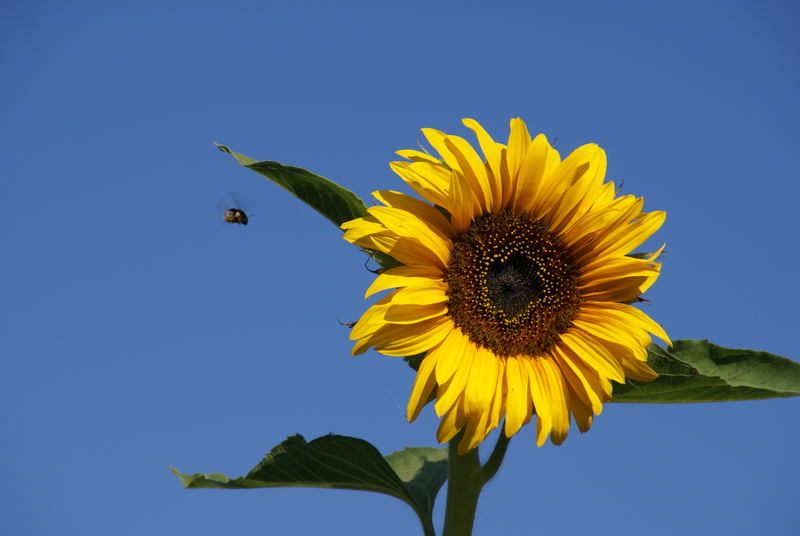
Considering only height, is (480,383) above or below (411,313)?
below

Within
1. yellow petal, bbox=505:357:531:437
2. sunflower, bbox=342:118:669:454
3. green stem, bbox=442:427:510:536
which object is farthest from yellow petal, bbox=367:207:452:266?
green stem, bbox=442:427:510:536

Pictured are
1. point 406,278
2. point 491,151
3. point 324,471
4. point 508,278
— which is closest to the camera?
point 406,278

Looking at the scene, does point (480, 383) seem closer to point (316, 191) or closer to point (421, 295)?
point (421, 295)

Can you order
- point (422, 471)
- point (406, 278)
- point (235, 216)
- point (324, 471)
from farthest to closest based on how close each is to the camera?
point (235, 216) → point (422, 471) → point (324, 471) → point (406, 278)

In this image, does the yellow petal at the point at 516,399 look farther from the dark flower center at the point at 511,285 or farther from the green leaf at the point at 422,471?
the green leaf at the point at 422,471

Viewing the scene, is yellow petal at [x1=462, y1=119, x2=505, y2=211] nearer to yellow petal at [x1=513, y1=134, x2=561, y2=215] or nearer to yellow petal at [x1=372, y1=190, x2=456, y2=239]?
yellow petal at [x1=513, y1=134, x2=561, y2=215]

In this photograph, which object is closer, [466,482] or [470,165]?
[470,165]

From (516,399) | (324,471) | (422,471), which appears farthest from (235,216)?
(516,399)

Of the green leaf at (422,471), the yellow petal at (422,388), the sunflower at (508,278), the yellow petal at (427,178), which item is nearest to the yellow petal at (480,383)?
the sunflower at (508,278)
